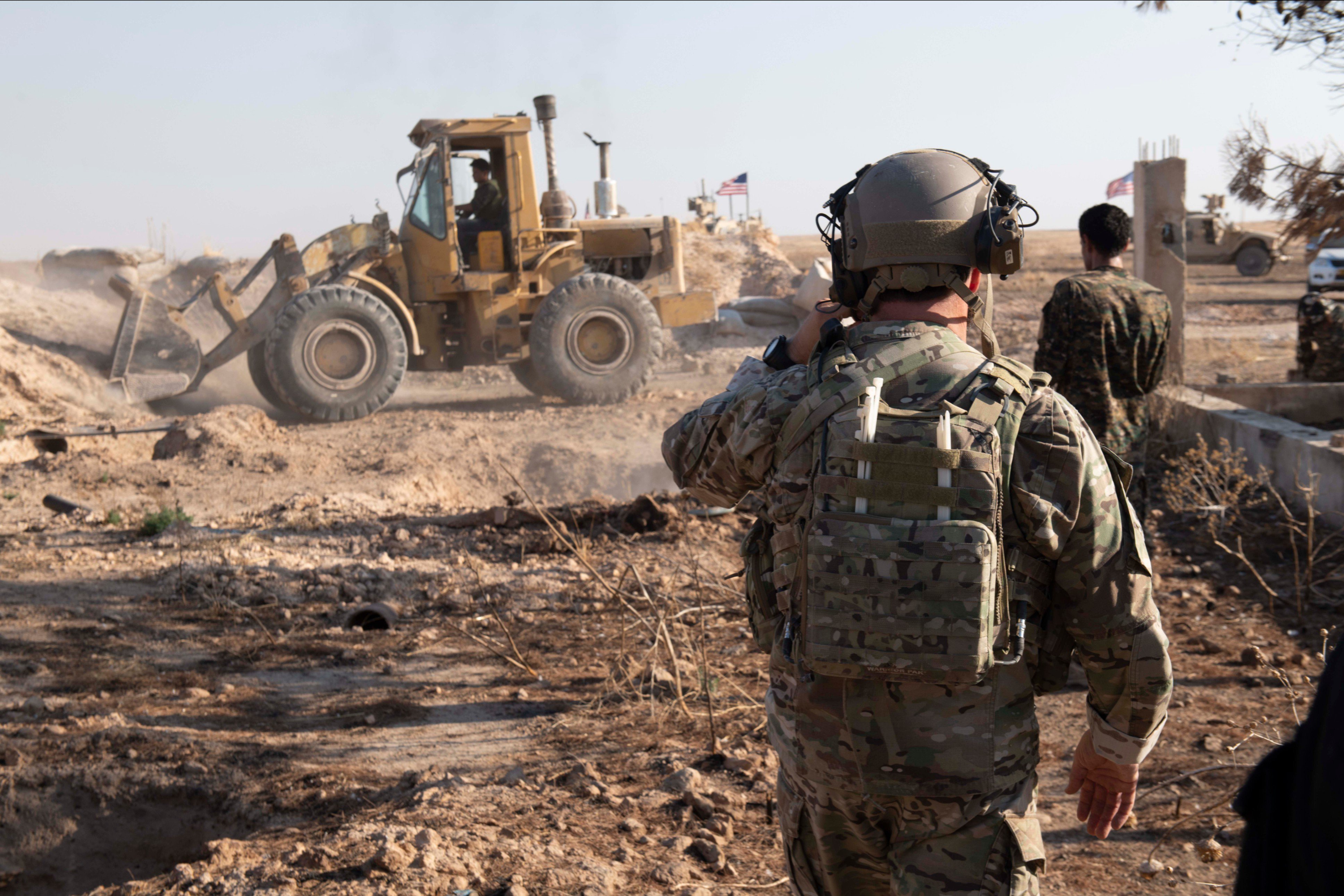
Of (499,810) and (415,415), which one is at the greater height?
(415,415)

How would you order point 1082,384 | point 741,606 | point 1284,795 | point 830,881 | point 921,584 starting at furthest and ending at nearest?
1. point 741,606
2. point 1082,384
3. point 830,881
4. point 921,584
5. point 1284,795

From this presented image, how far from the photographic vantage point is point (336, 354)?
9.37m

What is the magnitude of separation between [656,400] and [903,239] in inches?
348

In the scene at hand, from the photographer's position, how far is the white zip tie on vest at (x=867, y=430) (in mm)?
1453

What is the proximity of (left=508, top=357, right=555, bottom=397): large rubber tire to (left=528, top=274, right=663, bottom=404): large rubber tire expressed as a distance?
10 centimetres

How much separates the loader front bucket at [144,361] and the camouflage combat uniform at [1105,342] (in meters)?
8.39

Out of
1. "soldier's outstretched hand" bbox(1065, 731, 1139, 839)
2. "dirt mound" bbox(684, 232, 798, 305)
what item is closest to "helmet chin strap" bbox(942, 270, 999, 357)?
"soldier's outstretched hand" bbox(1065, 731, 1139, 839)

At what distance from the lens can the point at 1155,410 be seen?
6707 mm

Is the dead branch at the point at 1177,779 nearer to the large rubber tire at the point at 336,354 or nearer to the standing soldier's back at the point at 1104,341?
the standing soldier's back at the point at 1104,341

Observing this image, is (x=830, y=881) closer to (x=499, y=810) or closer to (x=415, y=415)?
(x=499, y=810)

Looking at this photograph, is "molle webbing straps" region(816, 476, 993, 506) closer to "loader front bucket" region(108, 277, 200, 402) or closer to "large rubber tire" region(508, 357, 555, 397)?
"large rubber tire" region(508, 357, 555, 397)

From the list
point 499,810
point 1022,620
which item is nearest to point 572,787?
point 499,810

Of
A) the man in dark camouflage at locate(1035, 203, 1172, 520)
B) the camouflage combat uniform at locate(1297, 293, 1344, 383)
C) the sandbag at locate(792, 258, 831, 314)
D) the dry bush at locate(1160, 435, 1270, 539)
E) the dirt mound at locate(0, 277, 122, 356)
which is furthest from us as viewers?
the sandbag at locate(792, 258, 831, 314)

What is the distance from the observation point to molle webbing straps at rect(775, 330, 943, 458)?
59.7 inches
